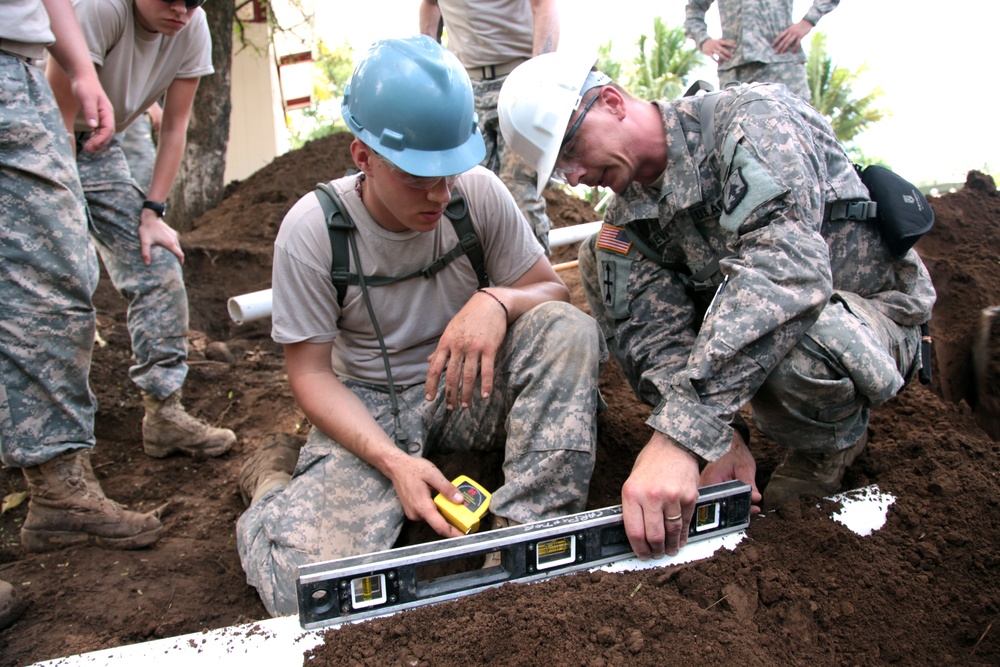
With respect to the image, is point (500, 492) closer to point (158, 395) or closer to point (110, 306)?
point (158, 395)

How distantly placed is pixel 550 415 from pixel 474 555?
0.49m

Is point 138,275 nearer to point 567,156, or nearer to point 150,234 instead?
point 150,234

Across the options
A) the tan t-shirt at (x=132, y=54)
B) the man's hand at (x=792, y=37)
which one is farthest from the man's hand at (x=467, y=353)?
the man's hand at (x=792, y=37)

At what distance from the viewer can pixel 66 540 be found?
96.5 inches

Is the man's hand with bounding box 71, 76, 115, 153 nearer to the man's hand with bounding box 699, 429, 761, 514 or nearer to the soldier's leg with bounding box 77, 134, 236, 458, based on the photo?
the soldier's leg with bounding box 77, 134, 236, 458

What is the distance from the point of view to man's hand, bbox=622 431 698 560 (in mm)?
1675

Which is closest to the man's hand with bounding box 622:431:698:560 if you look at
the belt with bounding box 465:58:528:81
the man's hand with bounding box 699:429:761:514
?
the man's hand with bounding box 699:429:761:514

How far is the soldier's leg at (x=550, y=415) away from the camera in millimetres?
2055

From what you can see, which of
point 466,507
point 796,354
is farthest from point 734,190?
point 466,507

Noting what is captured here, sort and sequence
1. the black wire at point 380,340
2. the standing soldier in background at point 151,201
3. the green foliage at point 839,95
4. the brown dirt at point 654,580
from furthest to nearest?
the green foliage at point 839,95, the standing soldier in background at point 151,201, the black wire at point 380,340, the brown dirt at point 654,580

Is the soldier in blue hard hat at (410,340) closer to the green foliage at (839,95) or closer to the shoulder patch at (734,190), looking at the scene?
the shoulder patch at (734,190)

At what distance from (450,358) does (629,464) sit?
94 cm

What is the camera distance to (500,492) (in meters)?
2.07

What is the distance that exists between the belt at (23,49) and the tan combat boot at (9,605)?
158 centimetres
